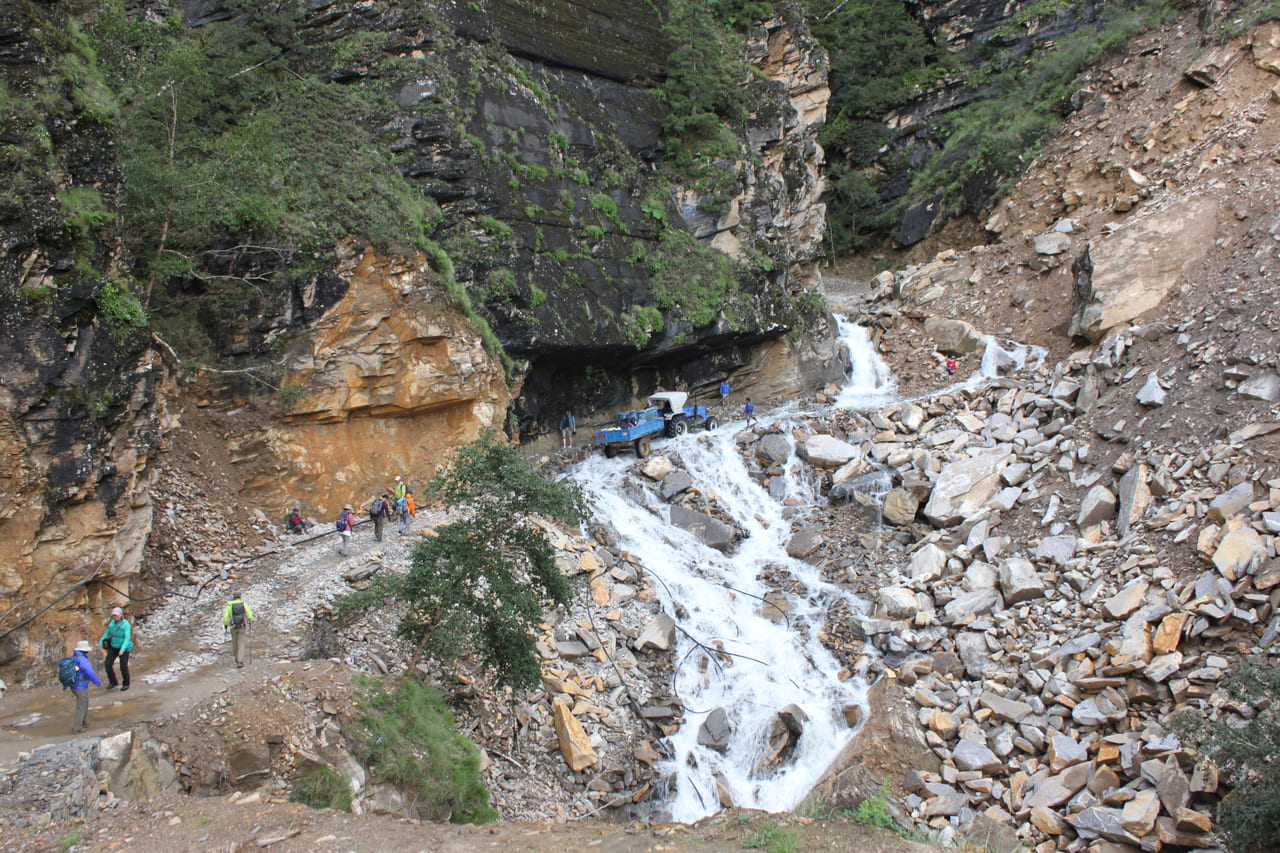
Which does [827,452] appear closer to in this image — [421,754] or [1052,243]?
[1052,243]

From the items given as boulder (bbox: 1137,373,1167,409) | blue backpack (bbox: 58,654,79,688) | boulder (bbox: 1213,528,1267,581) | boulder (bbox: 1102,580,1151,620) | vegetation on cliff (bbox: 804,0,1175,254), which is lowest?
boulder (bbox: 1102,580,1151,620)

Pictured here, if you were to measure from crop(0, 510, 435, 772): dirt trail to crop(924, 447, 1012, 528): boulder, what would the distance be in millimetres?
10974

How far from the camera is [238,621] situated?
10695mm

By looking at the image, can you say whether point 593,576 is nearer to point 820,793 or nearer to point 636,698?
point 636,698

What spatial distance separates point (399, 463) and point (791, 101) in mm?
23052

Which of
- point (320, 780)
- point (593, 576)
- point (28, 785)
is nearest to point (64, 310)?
point (28, 785)

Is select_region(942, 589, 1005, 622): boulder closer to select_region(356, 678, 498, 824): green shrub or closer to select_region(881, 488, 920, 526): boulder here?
select_region(881, 488, 920, 526): boulder

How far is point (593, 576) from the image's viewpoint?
625 inches

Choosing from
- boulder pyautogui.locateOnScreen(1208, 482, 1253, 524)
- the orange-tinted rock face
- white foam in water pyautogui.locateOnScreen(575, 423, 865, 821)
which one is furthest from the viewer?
the orange-tinted rock face

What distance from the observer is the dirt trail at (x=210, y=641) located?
355 inches

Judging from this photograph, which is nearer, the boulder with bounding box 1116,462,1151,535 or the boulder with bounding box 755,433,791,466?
the boulder with bounding box 1116,462,1151,535

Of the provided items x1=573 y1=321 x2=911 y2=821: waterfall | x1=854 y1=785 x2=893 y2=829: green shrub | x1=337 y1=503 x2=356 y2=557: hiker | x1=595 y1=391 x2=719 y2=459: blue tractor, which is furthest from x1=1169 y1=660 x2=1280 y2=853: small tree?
x1=595 y1=391 x2=719 y2=459: blue tractor

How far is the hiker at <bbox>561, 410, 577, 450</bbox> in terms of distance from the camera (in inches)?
893

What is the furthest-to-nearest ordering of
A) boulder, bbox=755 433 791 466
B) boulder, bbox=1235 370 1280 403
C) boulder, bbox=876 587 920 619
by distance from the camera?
boulder, bbox=755 433 791 466 → boulder, bbox=876 587 920 619 → boulder, bbox=1235 370 1280 403
